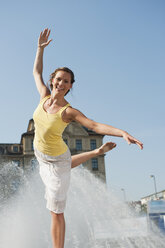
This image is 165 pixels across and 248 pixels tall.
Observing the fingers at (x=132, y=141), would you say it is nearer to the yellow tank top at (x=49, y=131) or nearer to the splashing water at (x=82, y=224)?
the yellow tank top at (x=49, y=131)

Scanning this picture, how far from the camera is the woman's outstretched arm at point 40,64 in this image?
3.55m

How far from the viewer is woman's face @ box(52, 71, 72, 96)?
3.29 m

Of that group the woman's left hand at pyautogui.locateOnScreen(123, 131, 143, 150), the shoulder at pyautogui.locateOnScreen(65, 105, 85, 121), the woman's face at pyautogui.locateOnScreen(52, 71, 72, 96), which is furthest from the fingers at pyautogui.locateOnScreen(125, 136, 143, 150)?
the woman's face at pyautogui.locateOnScreen(52, 71, 72, 96)

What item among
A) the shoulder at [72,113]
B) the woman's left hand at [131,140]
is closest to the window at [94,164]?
the shoulder at [72,113]

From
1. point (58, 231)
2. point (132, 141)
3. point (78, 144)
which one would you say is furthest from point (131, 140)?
point (78, 144)

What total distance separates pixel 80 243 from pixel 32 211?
2.31m

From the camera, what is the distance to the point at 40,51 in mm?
3812

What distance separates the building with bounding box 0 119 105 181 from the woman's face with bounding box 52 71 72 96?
4313 cm

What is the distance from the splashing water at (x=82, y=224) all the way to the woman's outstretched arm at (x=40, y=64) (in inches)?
142

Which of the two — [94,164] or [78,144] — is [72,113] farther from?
[78,144]

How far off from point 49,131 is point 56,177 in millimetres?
512

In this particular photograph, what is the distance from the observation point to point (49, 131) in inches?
123

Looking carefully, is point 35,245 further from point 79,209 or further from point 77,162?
point 77,162

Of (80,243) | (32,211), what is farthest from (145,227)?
(32,211)
